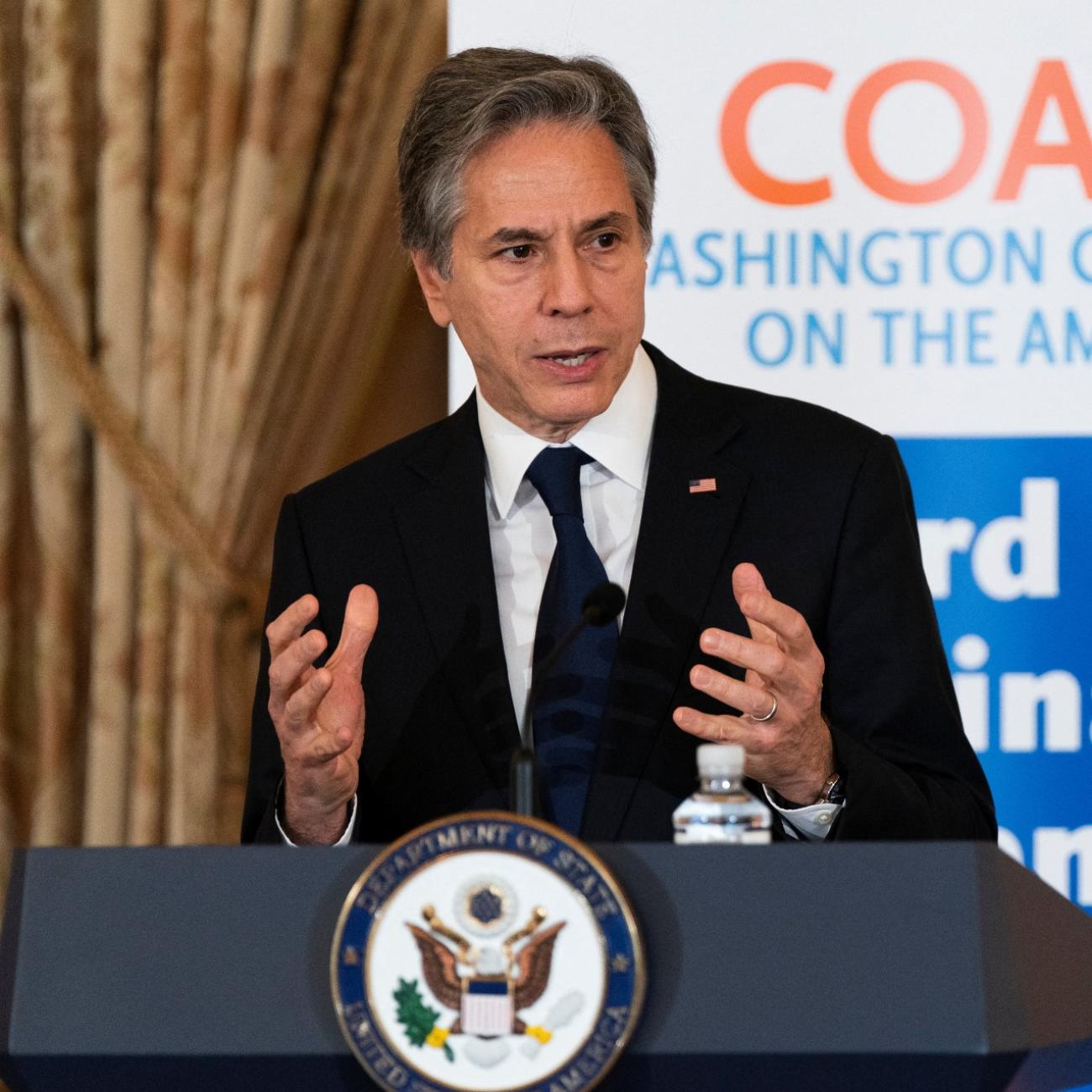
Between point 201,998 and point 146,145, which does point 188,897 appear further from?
point 146,145

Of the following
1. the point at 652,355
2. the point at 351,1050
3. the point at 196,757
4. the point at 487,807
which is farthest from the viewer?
the point at 196,757

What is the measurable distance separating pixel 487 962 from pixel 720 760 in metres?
0.28

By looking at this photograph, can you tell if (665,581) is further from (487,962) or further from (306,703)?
(487,962)

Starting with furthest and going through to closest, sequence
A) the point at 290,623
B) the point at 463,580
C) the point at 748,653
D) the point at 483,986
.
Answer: the point at 463,580 → the point at 290,623 → the point at 748,653 → the point at 483,986

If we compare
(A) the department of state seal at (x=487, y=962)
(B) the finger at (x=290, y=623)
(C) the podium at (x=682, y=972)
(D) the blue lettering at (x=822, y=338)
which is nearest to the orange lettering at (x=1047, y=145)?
(D) the blue lettering at (x=822, y=338)

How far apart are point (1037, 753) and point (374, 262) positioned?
158 centimetres

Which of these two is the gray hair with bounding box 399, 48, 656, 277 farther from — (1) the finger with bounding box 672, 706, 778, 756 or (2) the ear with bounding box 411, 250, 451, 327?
(1) the finger with bounding box 672, 706, 778, 756

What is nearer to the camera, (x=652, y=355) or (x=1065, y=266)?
(x=652, y=355)

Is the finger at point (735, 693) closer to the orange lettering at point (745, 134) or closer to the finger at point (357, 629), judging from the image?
the finger at point (357, 629)

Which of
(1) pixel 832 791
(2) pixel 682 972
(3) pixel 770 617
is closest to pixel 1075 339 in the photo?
(1) pixel 832 791

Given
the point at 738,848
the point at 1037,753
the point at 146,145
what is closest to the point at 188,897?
the point at 738,848

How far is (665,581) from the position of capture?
6.72 ft

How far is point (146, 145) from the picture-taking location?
3.41 m

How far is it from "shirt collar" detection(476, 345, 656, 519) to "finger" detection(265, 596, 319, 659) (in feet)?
2.06
